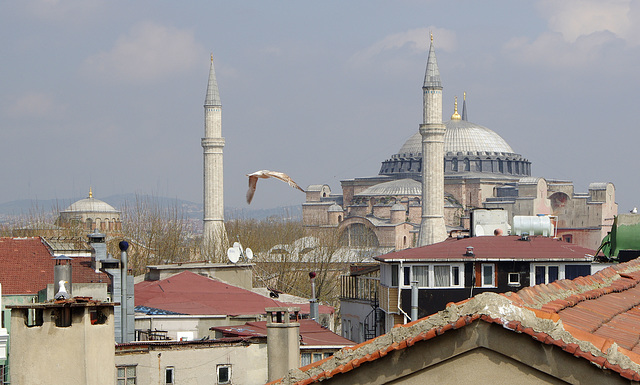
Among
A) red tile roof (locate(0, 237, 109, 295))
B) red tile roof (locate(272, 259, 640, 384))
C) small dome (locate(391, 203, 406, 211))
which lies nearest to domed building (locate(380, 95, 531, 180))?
small dome (locate(391, 203, 406, 211))

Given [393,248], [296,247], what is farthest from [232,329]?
[393,248]

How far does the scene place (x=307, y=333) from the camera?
47.9 feet

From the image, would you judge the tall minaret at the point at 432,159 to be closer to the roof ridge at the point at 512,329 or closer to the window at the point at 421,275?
the window at the point at 421,275

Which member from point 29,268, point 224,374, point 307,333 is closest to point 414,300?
point 307,333

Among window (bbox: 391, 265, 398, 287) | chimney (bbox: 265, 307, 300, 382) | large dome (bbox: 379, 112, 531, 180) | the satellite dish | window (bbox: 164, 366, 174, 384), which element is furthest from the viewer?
large dome (bbox: 379, 112, 531, 180)

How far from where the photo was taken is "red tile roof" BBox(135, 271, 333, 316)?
18.3m

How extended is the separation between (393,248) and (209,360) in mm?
52891

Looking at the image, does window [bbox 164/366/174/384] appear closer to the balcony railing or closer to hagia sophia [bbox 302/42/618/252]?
the balcony railing

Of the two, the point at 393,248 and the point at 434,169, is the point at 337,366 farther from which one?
the point at 393,248

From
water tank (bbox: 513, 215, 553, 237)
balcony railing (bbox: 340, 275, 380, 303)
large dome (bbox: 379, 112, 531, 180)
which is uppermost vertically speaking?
large dome (bbox: 379, 112, 531, 180)

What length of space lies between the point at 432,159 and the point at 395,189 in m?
16.9

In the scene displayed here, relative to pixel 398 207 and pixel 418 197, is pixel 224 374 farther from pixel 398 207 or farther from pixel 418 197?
pixel 418 197

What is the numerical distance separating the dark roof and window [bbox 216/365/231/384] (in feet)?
33.5

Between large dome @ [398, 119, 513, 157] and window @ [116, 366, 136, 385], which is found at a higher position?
large dome @ [398, 119, 513, 157]
